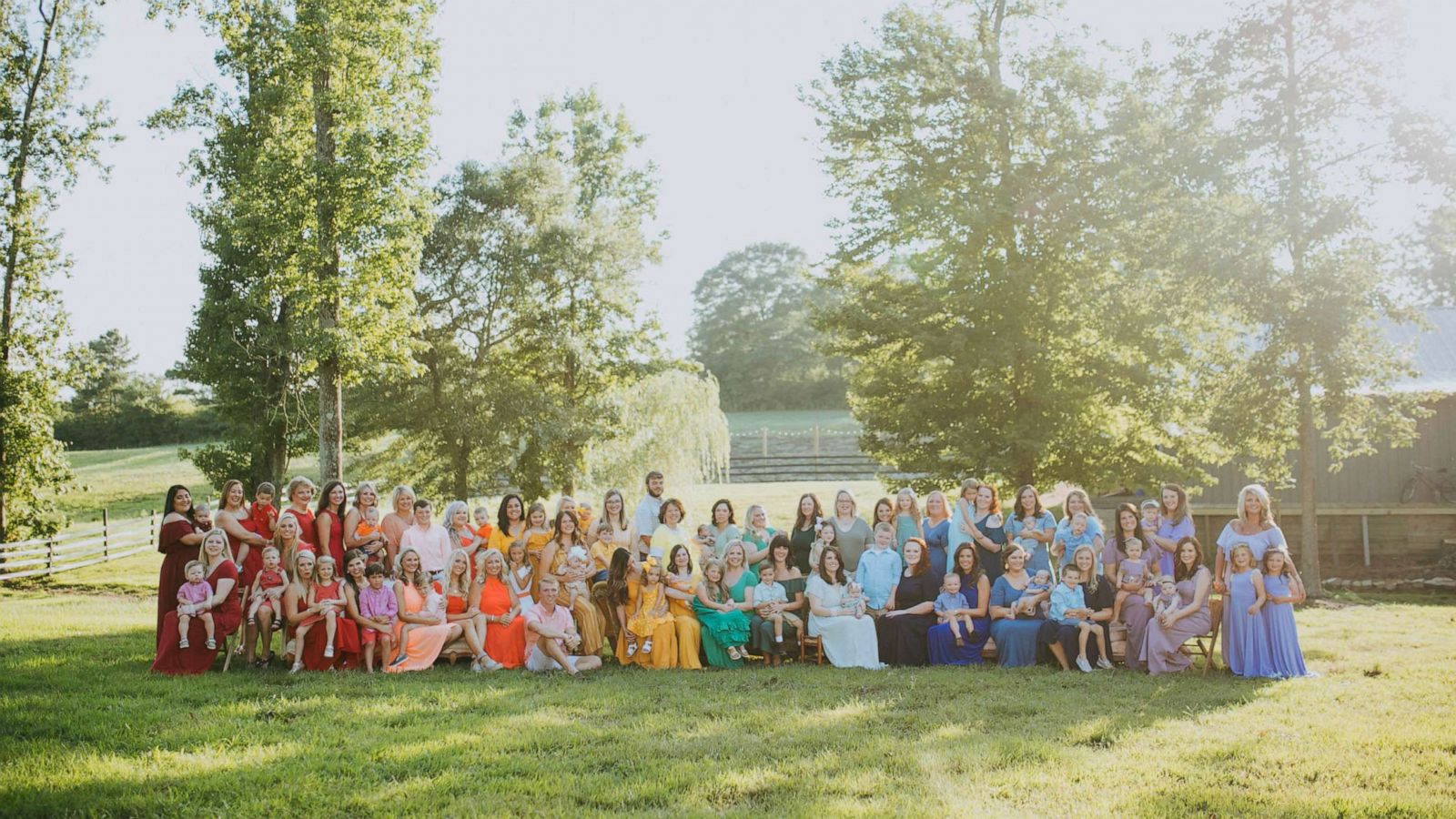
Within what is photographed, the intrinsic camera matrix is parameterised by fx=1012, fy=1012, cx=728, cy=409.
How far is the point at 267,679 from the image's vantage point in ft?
27.0

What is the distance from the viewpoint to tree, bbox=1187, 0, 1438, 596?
44.3 feet

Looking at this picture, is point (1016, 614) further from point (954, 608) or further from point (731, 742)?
point (731, 742)

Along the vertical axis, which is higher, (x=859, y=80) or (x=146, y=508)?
(x=859, y=80)

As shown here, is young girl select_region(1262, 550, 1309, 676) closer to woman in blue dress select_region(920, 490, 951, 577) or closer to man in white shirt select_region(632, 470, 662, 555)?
woman in blue dress select_region(920, 490, 951, 577)

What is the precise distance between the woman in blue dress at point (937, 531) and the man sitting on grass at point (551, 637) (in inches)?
140

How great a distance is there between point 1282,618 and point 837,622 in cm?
378

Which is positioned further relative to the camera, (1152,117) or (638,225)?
(638,225)

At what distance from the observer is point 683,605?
9664mm

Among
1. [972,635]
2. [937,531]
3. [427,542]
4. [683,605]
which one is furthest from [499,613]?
[937,531]

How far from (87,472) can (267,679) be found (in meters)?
37.0

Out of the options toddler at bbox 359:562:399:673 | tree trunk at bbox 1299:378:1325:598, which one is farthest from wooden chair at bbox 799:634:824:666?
Result: tree trunk at bbox 1299:378:1325:598

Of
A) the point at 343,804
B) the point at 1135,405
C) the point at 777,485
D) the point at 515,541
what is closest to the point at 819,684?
the point at 515,541

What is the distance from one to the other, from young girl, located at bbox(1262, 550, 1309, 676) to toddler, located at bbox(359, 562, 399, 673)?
757 centimetres

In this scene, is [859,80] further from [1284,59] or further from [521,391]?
[521,391]
